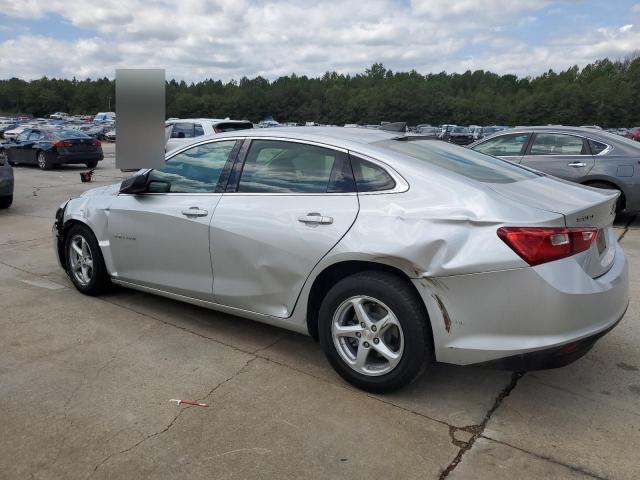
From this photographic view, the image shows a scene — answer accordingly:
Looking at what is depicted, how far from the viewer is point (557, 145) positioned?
8.73 m

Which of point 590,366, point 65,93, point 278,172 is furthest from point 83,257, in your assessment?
point 65,93

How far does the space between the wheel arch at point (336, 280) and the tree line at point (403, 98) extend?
277 ft

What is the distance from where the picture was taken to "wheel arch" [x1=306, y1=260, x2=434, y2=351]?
2984mm

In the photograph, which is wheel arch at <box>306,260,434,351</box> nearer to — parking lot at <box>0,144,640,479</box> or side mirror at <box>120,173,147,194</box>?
parking lot at <box>0,144,640,479</box>

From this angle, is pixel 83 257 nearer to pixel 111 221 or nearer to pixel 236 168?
pixel 111 221

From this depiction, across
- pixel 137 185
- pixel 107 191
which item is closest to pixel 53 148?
pixel 107 191

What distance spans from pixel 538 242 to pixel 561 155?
671 cm

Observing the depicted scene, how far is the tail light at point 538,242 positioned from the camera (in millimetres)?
2678

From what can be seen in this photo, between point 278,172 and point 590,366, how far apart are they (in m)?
2.40

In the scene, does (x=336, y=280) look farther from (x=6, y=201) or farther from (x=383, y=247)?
(x=6, y=201)

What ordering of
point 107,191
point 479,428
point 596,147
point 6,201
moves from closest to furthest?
point 479,428 → point 107,191 → point 596,147 → point 6,201

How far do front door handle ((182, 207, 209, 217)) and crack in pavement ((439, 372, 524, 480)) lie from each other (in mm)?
2160

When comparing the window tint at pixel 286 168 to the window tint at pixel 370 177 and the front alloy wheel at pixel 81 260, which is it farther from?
the front alloy wheel at pixel 81 260

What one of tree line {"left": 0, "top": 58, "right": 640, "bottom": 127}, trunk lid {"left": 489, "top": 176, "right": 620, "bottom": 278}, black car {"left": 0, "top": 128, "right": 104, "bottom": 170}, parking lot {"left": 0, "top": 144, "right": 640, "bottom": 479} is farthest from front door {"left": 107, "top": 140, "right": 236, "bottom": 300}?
tree line {"left": 0, "top": 58, "right": 640, "bottom": 127}
